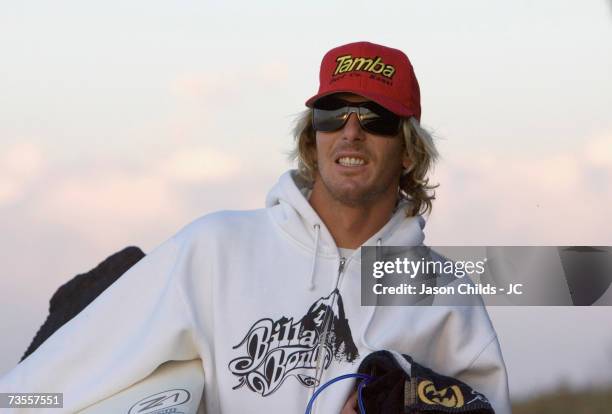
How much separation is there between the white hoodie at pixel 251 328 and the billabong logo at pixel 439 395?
1.34 ft

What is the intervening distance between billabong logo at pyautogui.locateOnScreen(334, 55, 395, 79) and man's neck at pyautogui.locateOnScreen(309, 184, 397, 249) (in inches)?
22.6

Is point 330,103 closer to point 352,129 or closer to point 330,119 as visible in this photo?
point 330,119

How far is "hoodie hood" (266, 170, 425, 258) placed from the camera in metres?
6.79

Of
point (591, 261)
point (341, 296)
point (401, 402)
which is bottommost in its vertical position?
point (401, 402)

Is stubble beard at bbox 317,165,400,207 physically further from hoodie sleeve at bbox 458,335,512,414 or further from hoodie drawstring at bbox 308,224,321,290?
hoodie sleeve at bbox 458,335,512,414

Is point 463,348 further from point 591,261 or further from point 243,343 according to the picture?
point 591,261

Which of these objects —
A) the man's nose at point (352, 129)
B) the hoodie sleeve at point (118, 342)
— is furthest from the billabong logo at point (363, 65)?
the hoodie sleeve at point (118, 342)

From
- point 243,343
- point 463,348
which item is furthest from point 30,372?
point 463,348

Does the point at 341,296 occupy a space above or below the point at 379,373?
above

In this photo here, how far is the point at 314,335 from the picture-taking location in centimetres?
660

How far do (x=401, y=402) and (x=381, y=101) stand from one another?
1.43 meters

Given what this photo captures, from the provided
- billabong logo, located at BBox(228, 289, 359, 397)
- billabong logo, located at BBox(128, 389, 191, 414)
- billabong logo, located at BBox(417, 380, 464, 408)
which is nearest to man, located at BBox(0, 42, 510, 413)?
billabong logo, located at BBox(228, 289, 359, 397)

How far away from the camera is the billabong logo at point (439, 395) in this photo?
6.19 meters

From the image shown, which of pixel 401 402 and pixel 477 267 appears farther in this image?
pixel 477 267
